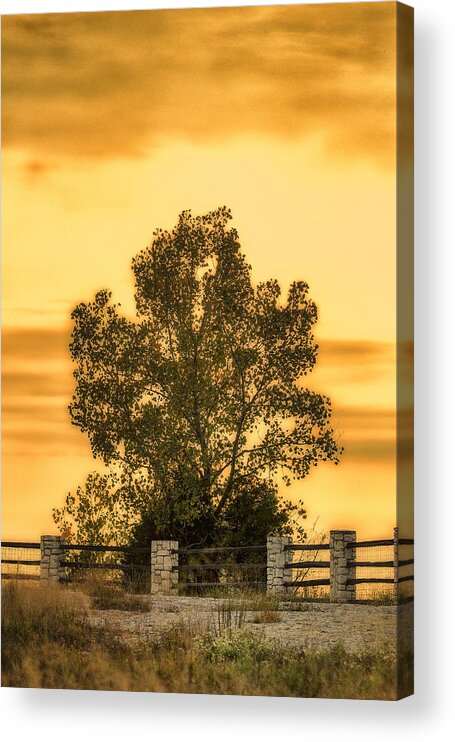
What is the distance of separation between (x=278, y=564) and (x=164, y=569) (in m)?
0.73

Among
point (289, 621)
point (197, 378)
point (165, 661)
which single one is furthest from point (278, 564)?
point (197, 378)

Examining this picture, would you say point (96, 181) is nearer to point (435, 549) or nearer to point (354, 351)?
point (354, 351)

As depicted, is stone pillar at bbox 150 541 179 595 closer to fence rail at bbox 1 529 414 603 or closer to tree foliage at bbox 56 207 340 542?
fence rail at bbox 1 529 414 603

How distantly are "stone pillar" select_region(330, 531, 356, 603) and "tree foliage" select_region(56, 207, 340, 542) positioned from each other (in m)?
0.41

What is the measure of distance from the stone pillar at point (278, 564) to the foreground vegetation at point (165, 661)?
364 millimetres

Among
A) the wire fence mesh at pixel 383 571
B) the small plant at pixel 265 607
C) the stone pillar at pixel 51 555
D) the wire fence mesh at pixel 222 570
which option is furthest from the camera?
the stone pillar at pixel 51 555

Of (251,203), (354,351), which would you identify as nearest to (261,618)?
(354,351)

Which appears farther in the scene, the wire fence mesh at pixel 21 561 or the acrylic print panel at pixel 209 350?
the wire fence mesh at pixel 21 561

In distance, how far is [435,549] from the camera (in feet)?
33.4

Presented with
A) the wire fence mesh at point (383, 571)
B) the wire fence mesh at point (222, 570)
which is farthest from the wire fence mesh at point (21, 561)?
the wire fence mesh at point (383, 571)

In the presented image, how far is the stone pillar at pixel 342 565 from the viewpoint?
10367 millimetres

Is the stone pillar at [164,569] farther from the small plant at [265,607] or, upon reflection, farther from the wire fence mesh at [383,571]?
the wire fence mesh at [383,571]

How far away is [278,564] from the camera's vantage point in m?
10.6

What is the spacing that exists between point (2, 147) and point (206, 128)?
137cm
